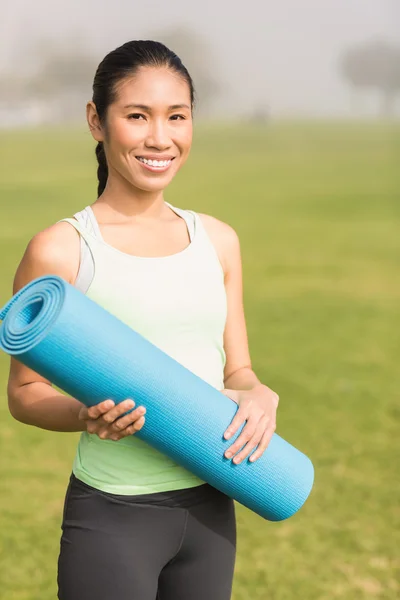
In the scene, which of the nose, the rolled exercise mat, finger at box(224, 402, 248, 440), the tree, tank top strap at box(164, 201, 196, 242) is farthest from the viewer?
the tree

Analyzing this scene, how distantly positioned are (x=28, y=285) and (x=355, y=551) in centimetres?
281

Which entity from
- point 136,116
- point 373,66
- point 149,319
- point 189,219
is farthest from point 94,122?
point 373,66

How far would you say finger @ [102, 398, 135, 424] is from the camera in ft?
5.83

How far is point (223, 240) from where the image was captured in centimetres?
220

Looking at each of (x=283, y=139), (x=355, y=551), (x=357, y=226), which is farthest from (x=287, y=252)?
(x=283, y=139)

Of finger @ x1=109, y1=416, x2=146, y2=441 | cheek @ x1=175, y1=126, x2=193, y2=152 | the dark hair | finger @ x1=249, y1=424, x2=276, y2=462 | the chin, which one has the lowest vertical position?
finger @ x1=249, y1=424, x2=276, y2=462

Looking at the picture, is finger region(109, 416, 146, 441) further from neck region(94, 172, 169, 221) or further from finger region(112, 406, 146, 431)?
neck region(94, 172, 169, 221)

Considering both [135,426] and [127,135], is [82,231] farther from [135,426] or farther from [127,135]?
[135,426]

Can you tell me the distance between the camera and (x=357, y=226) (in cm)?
1734

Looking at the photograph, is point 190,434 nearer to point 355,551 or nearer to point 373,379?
point 355,551

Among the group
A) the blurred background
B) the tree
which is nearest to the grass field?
the blurred background

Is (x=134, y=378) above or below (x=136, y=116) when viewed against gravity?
below

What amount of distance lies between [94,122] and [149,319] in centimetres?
Result: 48

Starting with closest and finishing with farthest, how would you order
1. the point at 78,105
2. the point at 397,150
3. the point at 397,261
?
the point at 397,261, the point at 397,150, the point at 78,105
